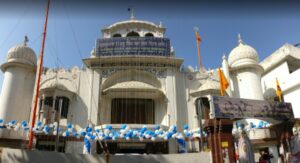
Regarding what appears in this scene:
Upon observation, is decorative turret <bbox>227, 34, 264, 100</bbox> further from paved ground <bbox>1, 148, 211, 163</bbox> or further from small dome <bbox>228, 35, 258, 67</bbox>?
paved ground <bbox>1, 148, 211, 163</bbox>

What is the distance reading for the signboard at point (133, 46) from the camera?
19812 mm

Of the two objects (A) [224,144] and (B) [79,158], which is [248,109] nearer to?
(A) [224,144]

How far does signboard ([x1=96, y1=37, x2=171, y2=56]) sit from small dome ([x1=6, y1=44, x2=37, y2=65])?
5.19 meters

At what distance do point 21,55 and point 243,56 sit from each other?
1739 centimetres

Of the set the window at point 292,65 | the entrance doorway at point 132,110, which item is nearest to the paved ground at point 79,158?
the entrance doorway at point 132,110

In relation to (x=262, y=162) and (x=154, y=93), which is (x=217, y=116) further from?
(x=154, y=93)

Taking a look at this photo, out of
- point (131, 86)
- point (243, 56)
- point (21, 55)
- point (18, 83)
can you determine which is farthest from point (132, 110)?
point (243, 56)

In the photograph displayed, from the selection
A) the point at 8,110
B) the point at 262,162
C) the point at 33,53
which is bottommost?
the point at 262,162

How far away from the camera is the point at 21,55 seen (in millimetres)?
19078

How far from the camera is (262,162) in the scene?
10633 mm

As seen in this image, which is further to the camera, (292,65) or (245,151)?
(292,65)

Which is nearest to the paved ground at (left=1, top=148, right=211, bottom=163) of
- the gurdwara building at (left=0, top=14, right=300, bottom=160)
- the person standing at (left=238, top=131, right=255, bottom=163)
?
the person standing at (left=238, top=131, right=255, bottom=163)

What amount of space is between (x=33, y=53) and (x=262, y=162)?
1790cm

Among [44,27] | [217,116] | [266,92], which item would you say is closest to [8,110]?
[44,27]
